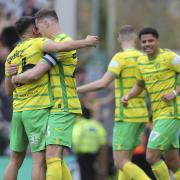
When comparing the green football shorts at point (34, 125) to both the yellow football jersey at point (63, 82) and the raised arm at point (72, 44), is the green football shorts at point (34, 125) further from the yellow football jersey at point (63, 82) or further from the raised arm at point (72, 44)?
the raised arm at point (72, 44)

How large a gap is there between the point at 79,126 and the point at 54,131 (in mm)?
7304

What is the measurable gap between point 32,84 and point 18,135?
723 mm

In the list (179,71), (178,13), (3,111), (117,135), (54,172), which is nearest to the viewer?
(54,172)

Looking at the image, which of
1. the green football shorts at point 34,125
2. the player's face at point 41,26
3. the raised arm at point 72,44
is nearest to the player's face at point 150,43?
the player's face at point 41,26

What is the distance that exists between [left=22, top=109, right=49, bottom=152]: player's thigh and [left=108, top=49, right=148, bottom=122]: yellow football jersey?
2602mm

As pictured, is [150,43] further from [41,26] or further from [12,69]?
[12,69]

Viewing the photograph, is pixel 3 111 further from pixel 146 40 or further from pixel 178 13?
pixel 178 13

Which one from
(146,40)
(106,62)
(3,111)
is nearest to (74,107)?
(146,40)

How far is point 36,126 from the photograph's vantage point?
39.5 feet

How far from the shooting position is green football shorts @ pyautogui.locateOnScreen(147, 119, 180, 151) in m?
13.5

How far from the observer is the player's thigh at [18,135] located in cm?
1230

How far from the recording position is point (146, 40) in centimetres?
1373

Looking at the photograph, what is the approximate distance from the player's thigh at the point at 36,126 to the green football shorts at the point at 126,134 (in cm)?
262

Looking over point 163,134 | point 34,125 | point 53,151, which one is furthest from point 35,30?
point 163,134
